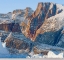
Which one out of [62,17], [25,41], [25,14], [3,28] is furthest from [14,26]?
[25,14]

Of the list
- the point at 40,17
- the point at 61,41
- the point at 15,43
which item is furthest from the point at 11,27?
the point at 40,17

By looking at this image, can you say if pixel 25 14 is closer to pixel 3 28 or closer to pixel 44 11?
pixel 44 11

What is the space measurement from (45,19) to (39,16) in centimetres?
450

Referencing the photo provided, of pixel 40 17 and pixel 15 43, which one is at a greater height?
pixel 40 17

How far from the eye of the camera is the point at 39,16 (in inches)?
5797

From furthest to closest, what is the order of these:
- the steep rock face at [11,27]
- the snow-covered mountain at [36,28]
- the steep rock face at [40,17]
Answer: the steep rock face at [40,17] → the steep rock face at [11,27] → the snow-covered mountain at [36,28]

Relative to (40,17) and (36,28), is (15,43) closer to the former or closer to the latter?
(36,28)

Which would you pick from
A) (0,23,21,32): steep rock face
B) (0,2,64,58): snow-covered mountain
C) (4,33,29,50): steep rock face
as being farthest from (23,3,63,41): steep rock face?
(4,33,29,50): steep rock face

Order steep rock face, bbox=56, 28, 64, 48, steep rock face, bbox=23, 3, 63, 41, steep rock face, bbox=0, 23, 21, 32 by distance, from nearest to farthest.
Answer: steep rock face, bbox=56, 28, 64, 48
steep rock face, bbox=0, 23, 21, 32
steep rock face, bbox=23, 3, 63, 41

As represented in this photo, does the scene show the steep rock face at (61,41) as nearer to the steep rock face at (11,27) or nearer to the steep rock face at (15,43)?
the steep rock face at (15,43)

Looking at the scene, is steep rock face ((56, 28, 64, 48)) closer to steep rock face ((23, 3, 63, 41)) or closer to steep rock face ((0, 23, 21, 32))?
steep rock face ((23, 3, 63, 41))

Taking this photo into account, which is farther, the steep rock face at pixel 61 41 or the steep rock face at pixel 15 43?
the steep rock face at pixel 61 41

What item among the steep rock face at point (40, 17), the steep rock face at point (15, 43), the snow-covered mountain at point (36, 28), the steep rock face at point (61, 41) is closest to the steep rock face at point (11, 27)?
the snow-covered mountain at point (36, 28)

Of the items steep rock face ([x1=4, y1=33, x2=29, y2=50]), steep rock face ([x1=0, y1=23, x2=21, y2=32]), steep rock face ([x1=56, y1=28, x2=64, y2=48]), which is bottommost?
steep rock face ([x1=56, y1=28, x2=64, y2=48])
